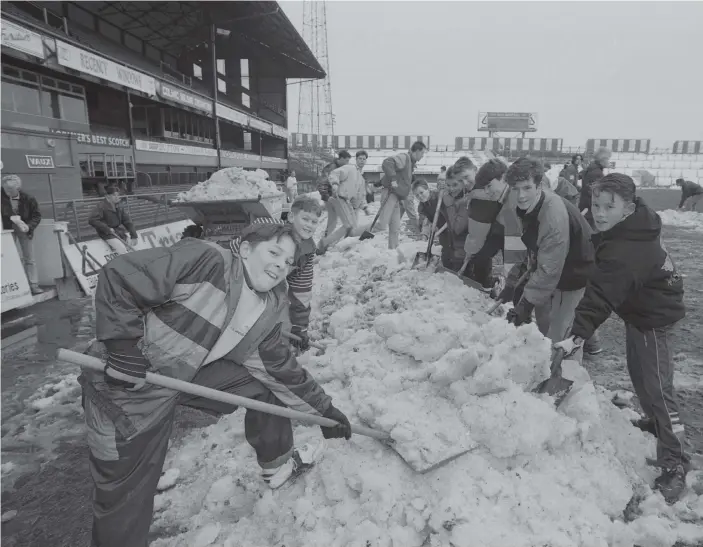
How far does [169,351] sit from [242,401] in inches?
15.6

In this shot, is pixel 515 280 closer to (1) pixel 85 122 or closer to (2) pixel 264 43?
(1) pixel 85 122

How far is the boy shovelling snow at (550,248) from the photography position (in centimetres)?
282

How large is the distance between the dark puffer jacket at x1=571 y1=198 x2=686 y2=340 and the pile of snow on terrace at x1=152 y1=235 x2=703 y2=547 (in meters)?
0.38

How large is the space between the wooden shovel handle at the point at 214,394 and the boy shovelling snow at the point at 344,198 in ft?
16.4

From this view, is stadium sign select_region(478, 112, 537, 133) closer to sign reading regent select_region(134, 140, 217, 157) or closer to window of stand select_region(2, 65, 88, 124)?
sign reading regent select_region(134, 140, 217, 157)

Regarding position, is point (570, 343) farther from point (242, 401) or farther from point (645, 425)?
point (242, 401)

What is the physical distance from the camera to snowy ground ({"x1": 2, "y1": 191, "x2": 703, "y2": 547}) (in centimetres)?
200

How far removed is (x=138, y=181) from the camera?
16.0m

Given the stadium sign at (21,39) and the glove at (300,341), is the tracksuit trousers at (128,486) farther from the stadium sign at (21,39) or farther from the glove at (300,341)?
the stadium sign at (21,39)

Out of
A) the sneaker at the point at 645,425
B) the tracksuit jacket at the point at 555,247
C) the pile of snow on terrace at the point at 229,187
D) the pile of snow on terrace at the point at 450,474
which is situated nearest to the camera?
the pile of snow on terrace at the point at 450,474

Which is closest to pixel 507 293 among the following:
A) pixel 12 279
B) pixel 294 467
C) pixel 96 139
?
pixel 294 467

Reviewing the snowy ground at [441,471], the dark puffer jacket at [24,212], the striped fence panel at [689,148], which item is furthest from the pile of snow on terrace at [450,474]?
the striped fence panel at [689,148]

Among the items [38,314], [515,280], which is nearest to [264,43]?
[38,314]

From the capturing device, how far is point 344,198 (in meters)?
7.37
